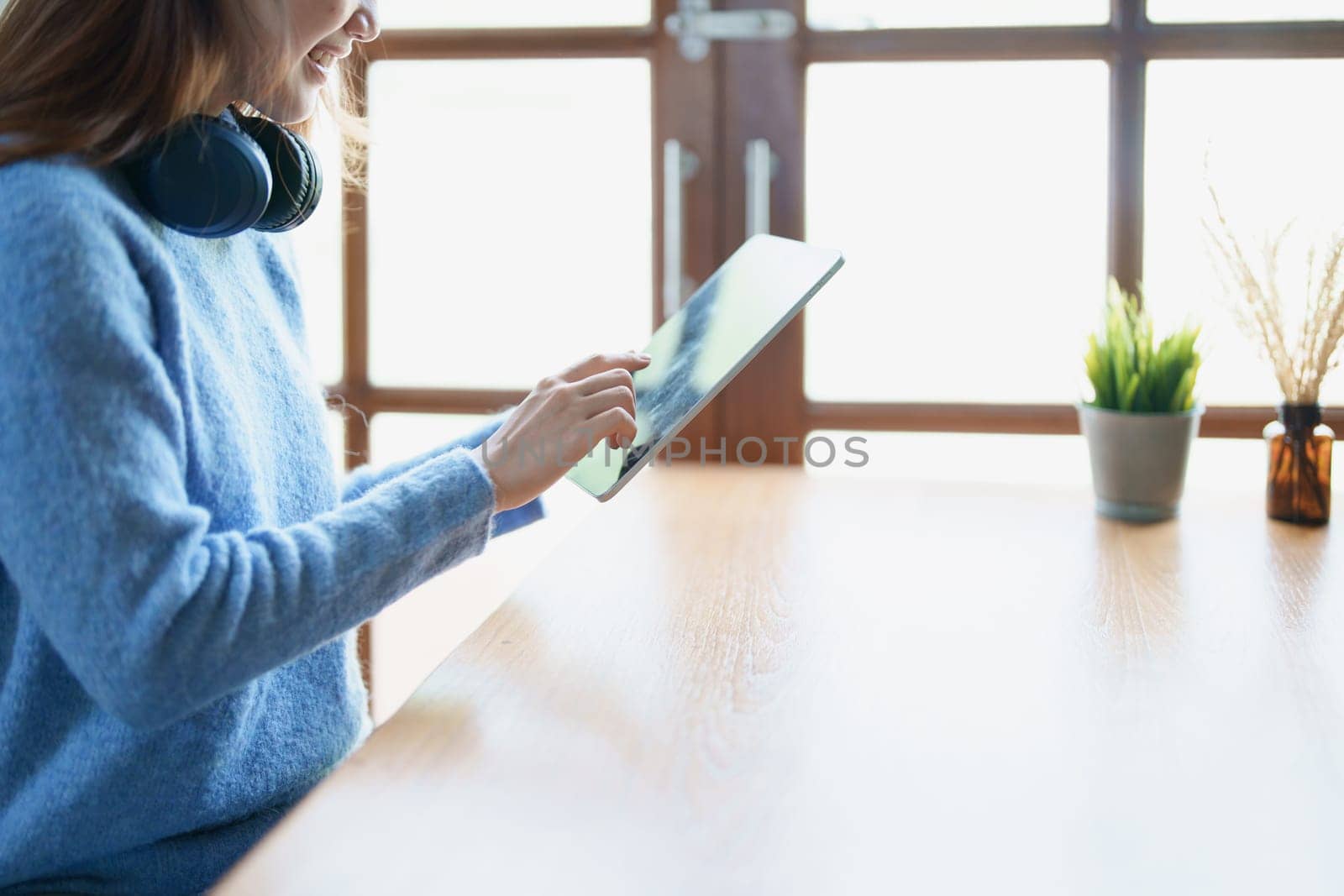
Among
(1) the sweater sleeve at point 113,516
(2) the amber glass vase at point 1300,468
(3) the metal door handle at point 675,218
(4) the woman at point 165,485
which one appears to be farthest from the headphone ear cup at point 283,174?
(2) the amber glass vase at point 1300,468

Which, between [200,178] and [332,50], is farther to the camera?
[332,50]

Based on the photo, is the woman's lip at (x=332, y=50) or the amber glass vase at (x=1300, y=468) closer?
the woman's lip at (x=332, y=50)

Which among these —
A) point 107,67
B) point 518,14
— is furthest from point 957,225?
point 107,67

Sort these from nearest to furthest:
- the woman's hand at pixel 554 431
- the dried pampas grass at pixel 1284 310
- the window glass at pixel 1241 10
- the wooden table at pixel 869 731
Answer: the wooden table at pixel 869 731 → the woman's hand at pixel 554 431 → the dried pampas grass at pixel 1284 310 → the window glass at pixel 1241 10

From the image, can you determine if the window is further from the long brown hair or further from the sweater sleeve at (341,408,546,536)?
the long brown hair

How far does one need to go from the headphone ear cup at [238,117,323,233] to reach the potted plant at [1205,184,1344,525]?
953mm

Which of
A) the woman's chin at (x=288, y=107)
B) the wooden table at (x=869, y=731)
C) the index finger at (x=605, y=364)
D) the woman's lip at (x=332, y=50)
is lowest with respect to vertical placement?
the wooden table at (x=869, y=731)

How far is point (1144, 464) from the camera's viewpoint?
1.41 metres

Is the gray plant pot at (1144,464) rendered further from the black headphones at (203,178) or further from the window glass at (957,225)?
the black headphones at (203,178)

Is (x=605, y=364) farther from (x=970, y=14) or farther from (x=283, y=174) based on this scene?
(x=970, y=14)

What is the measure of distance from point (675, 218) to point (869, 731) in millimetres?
1003

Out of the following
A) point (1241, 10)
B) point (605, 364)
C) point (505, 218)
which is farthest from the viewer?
point (505, 218)

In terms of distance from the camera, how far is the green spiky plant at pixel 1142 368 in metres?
1.43

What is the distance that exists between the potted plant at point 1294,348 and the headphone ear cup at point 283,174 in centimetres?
95
